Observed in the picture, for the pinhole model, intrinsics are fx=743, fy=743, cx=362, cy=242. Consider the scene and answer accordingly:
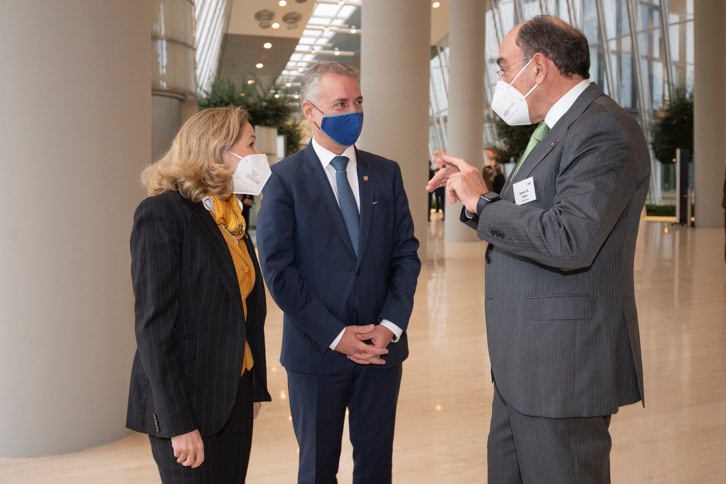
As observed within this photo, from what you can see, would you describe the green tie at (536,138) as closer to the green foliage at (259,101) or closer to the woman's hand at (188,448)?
the woman's hand at (188,448)

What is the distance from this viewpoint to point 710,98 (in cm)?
2048

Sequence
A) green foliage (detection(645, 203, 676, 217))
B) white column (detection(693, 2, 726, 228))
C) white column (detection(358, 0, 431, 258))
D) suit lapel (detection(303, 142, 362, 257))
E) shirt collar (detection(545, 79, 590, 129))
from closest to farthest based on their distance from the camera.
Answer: shirt collar (detection(545, 79, 590, 129)) → suit lapel (detection(303, 142, 362, 257)) → white column (detection(358, 0, 431, 258)) → white column (detection(693, 2, 726, 228)) → green foliage (detection(645, 203, 676, 217))

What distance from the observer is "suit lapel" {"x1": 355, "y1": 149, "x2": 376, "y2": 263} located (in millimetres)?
2775

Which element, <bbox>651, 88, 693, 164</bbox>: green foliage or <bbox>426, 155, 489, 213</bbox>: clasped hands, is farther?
<bbox>651, 88, 693, 164</bbox>: green foliage

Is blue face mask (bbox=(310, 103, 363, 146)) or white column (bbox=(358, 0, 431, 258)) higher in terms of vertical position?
white column (bbox=(358, 0, 431, 258))

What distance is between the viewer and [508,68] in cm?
229

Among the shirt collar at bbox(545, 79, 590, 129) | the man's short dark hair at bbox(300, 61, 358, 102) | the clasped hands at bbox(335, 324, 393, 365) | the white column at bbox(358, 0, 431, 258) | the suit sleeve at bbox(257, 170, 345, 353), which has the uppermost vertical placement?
the white column at bbox(358, 0, 431, 258)

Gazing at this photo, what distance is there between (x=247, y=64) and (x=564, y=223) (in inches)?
1236

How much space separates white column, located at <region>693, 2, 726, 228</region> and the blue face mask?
795 inches

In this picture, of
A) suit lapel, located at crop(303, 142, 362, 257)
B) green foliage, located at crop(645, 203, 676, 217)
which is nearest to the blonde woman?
suit lapel, located at crop(303, 142, 362, 257)

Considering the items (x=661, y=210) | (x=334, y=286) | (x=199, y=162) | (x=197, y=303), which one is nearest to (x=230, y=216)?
(x=199, y=162)

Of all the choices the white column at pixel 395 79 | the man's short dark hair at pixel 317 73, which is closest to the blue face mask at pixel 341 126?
the man's short dark hair at pixel 317 73

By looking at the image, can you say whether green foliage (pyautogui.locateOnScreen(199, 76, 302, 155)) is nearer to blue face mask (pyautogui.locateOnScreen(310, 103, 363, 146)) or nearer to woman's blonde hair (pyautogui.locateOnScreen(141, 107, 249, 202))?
blue face mask (pyautogui.locateOnScreen(310, 103, 363, 146))

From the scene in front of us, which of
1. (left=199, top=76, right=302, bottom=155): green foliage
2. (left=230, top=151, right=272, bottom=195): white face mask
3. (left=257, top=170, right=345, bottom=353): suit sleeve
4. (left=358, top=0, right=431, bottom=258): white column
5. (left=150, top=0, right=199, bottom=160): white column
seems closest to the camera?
(left=230, top=151, right=272, bottom=195): white face mask
